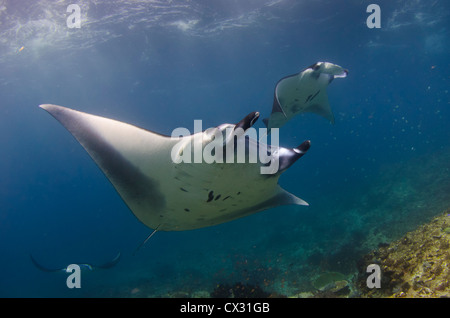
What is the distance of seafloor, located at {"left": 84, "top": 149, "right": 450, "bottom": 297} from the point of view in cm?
380

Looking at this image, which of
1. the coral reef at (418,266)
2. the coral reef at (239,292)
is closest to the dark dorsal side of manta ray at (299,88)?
the coral reef at (418,266)

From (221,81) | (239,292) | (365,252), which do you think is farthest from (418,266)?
(221,81)

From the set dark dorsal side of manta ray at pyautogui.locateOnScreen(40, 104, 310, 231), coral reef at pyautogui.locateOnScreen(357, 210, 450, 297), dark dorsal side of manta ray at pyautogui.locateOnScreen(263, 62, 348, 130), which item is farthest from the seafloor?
dark dorsal side of manta ray at pyautogui.locateOnScreen(263, 62, 348, 130)

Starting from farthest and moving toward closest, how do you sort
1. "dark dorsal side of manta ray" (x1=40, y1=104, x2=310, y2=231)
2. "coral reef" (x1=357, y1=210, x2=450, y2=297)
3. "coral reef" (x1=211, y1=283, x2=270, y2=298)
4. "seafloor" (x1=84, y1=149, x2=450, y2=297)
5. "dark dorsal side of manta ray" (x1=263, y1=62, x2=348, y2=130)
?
1. "coral reef" (x1=211, y1=283, x2=270, y2=298)
2. "dark dorsal side of manta ray" (x1=263, y1=62, x2=348, y2=130)
3. "seafloor" (x1=84, y1=149, x2=450, y2=297)
4. "coral reef" (x1=357, y1=210, x2=450, y2=297)
5. "dark dorsal side of manta ray" (x1=40, y1=104, x2=310, y2=231)

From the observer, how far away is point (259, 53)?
80.6 ft

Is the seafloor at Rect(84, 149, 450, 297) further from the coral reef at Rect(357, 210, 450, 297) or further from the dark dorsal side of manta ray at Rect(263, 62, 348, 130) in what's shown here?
the dark dorsal side of manta ray at Rect(263, 62, 348, 130)

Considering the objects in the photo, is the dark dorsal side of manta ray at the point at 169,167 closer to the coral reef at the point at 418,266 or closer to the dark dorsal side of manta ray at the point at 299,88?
the coral reef at the point at 418,266

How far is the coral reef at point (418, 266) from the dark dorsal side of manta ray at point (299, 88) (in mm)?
3420

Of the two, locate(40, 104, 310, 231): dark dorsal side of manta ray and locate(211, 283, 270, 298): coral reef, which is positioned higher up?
locate(40, 104, 310, 231): dark dorsal side of manta ray

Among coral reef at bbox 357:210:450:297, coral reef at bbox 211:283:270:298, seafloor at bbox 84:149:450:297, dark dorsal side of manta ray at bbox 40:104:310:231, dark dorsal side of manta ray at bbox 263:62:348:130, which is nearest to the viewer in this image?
dark dorsal side of manta ray at bbox 40:104:310:231

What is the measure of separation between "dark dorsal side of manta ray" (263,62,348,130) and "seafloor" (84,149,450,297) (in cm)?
366

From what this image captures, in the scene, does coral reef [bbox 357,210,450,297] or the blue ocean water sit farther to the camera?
the blue ocean water
